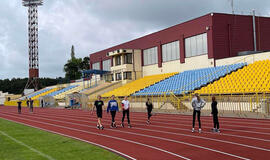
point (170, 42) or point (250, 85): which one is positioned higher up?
point (170, 42)

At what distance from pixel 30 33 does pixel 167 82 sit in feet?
169

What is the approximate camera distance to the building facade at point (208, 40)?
3662cm

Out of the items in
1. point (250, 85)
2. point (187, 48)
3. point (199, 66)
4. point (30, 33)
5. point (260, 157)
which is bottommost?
point (260, 157)

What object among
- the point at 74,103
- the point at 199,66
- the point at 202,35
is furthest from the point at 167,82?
the point at 74,103

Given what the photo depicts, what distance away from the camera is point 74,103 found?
43969 mm

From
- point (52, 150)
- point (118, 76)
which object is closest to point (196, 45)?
point (118, 76)

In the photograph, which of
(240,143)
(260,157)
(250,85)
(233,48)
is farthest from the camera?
(233,48)

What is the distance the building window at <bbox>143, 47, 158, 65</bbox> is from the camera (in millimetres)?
47713

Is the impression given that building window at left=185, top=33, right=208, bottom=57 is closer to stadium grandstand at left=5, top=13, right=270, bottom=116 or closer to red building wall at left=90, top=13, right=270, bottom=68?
stadium grandstand at left=5, top=13, right=270, bottom=116

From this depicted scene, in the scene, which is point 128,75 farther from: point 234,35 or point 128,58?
point 234,35

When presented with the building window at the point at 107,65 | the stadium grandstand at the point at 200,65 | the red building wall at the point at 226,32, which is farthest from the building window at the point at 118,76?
the red building wall at the point at 226,32

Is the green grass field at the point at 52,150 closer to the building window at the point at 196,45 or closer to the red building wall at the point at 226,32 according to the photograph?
the red building wall at the point at 226,32

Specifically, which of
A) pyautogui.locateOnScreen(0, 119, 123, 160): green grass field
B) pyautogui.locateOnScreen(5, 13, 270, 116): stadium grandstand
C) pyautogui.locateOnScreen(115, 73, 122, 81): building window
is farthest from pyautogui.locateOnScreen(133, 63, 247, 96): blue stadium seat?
pyautogui.locateOnScreen(0, 119, 123, 160): green grass field

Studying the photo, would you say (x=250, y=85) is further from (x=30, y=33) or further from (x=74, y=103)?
(x=30, y=33)
